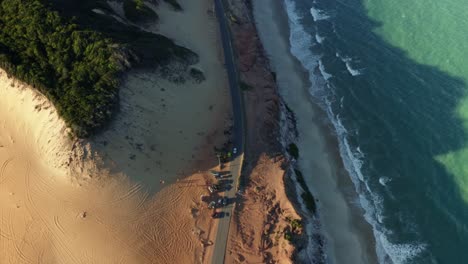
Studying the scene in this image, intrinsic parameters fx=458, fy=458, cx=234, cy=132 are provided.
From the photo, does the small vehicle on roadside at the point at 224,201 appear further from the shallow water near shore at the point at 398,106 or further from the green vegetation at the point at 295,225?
the shallow water near shore at the point at 398,106

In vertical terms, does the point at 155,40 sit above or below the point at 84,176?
above

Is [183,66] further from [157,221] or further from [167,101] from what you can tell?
[157,221]

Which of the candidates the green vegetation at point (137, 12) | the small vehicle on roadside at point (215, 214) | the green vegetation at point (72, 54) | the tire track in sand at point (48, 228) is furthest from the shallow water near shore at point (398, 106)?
the tire track in sand at point (48, 228)

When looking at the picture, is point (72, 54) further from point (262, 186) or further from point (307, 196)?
point (307, 196)

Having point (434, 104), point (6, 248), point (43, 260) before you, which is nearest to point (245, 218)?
point (43, 260)

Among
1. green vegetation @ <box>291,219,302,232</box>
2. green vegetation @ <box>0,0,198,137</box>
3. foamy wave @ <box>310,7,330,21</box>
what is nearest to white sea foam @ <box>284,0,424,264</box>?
foamy wave @ <box>310,7,330,21</box>

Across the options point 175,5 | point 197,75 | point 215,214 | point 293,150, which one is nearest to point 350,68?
point 293,150
